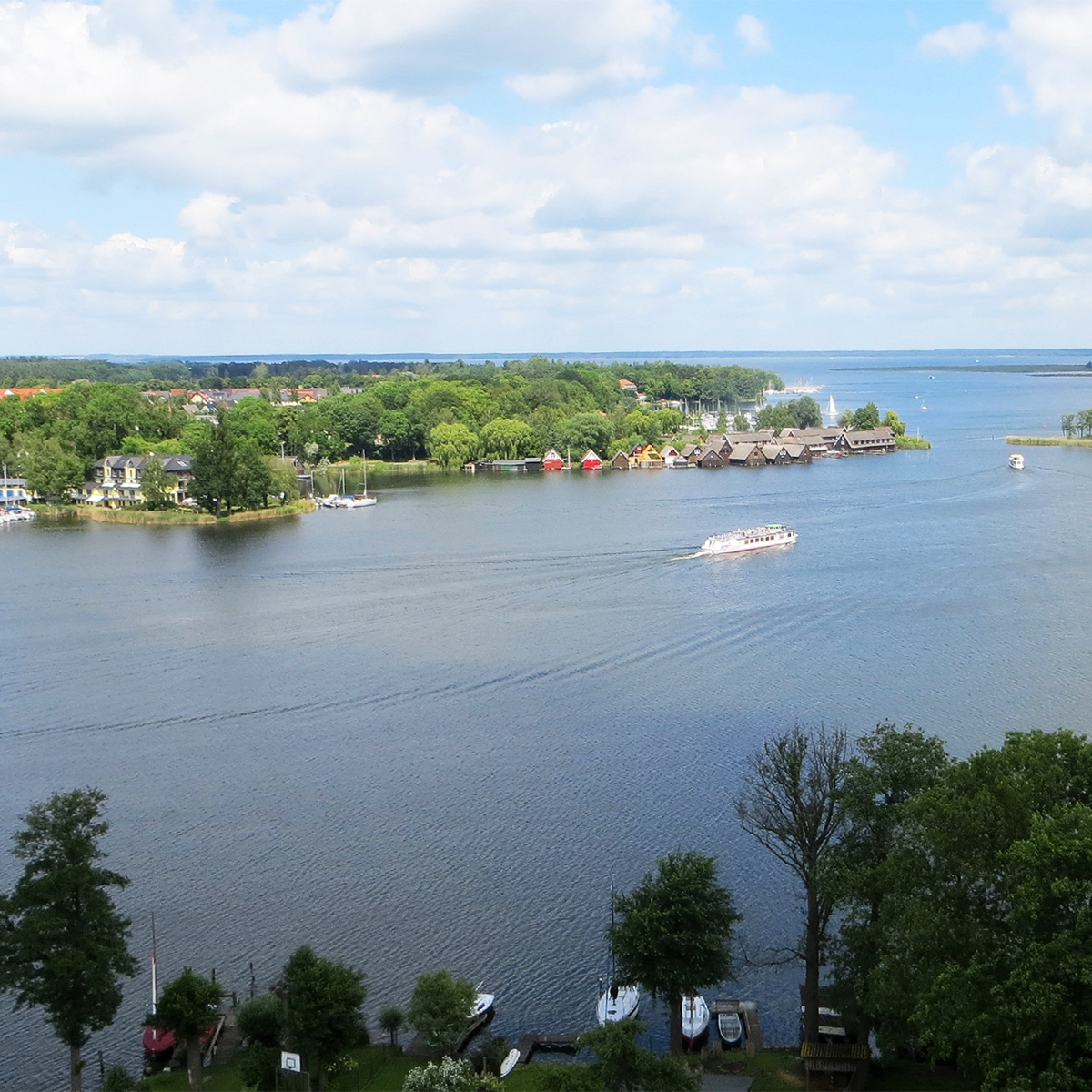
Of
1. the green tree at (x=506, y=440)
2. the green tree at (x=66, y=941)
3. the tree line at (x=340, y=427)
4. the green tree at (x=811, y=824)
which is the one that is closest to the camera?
the green tree at (x=66, y=941)

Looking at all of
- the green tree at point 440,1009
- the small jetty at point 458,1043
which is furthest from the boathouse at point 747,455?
the green tree at point 440,1009

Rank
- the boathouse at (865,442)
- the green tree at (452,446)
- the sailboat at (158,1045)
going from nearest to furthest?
the sailboat at (158,1045) < the green tree at (452,446) < the boathouse at (865,442)

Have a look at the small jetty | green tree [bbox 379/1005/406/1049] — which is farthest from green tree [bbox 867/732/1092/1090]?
green tree [bbox 379/1005/406/1049]

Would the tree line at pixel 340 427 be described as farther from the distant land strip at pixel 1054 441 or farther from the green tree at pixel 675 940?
the green tree at pixel 675 940

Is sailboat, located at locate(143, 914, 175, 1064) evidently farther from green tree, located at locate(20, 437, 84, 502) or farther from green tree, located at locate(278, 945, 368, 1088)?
green tree, located at locate(20, 437, 84, 502)

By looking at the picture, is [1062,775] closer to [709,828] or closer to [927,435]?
[709,828]

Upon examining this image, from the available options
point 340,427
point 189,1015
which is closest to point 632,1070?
point 189,1015

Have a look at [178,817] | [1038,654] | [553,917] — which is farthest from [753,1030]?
[1038,654]

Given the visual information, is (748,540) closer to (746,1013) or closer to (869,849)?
(746,1013)
